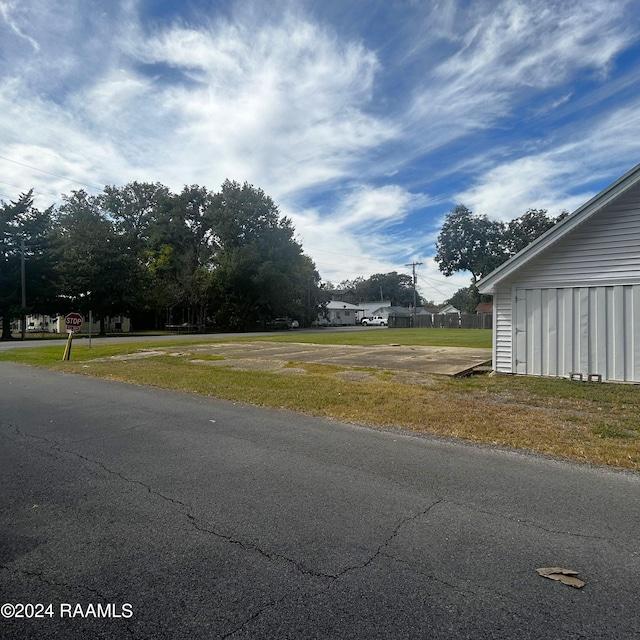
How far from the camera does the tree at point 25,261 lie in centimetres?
3128

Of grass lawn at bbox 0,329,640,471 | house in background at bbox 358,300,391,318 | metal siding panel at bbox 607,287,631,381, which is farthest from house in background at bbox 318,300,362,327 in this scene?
metal siding panel at bbox 607,287,631,381

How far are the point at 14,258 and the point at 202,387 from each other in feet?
101

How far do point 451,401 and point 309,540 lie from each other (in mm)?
5237

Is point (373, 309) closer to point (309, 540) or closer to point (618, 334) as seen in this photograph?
point (618, 334)

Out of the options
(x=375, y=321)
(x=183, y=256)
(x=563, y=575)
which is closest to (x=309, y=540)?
(x=563, y=575)

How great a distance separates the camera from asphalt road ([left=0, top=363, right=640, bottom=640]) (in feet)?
7.30

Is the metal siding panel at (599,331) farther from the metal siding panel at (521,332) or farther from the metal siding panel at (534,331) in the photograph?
the metal siding panel at (521,332)

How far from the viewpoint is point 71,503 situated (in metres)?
3.59

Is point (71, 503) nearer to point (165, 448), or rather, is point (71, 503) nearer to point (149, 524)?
point (149, 524)

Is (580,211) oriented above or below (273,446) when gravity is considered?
above

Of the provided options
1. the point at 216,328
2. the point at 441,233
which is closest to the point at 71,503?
the point at 216,328

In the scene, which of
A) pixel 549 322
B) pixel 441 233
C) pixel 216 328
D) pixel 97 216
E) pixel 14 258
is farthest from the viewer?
pixel 441 233

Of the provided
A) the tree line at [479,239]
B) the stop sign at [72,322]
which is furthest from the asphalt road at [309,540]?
the tree line at [479,239]

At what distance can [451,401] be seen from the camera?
7652 millimetres
